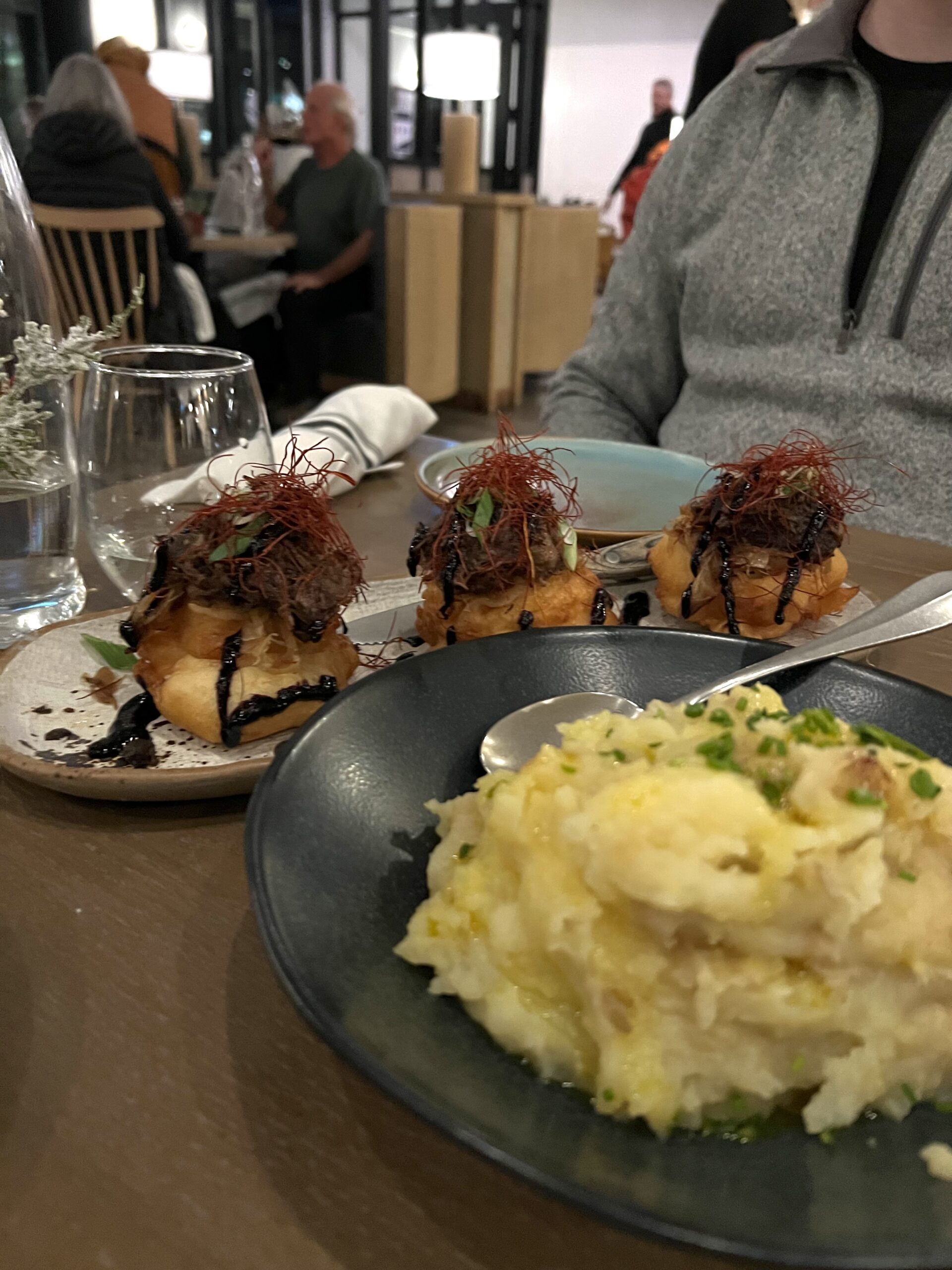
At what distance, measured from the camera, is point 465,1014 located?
2.06 feet

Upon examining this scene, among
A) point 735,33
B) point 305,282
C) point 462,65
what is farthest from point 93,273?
point 462,65

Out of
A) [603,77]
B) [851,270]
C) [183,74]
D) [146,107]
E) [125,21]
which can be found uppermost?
[603,77]

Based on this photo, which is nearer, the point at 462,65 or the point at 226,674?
the point at 226,674

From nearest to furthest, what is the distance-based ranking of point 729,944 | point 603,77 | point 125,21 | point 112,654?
point 729,944 < point 112,654 < point 125,21 < point 603,77

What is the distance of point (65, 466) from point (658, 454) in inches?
46.6

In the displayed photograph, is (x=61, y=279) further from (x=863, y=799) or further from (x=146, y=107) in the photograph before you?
(x=863, y=799)

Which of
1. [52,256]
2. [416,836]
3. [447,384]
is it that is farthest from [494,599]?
[447,384]

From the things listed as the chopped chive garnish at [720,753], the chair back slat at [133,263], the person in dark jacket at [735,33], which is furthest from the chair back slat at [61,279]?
the chopped chive garnish at [720,753]

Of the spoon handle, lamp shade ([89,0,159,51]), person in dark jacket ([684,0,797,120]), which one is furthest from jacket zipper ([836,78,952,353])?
lamp shade ([89,0,159,51])

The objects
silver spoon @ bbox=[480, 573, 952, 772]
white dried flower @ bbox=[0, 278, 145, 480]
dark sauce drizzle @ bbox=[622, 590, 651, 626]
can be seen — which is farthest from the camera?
dark sauce drizzle @ bbox=[622, 590, 651, 626]

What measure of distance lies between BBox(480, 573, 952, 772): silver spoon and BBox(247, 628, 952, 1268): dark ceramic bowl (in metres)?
0.02

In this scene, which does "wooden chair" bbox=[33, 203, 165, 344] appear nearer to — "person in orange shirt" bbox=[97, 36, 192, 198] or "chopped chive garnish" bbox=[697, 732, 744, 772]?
"person in orange shirt" bbox=[97, 36, 192, 198]

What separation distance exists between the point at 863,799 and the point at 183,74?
461 inches

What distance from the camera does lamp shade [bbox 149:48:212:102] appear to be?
31.9 ft
